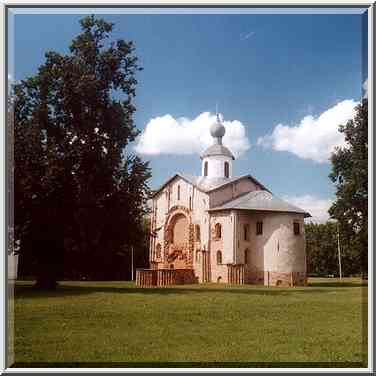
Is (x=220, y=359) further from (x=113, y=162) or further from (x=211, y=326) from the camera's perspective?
(x=113, y=162)

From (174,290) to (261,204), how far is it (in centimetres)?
421

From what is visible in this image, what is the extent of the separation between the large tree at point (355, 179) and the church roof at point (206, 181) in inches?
70.6

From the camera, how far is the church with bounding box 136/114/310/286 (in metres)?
13.8

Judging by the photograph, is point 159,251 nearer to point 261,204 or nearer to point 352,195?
point 261,204

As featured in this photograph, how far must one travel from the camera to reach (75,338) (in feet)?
32.9

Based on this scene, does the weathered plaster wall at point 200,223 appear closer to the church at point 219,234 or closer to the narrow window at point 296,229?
the church at point 219,234

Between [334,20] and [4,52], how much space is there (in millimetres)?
6700

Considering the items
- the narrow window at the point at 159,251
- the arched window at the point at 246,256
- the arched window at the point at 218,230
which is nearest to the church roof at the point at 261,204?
the arched window at the point at 218,230

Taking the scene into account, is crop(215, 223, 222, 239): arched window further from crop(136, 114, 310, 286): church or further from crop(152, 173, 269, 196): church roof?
crop(152, 173, 269, 196): church roof

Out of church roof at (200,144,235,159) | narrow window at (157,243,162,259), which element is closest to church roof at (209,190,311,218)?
church roof at (200,144,235,159)

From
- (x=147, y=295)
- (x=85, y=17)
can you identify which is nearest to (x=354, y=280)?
(x=147, y=295)

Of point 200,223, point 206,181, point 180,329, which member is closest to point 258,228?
point 200,223

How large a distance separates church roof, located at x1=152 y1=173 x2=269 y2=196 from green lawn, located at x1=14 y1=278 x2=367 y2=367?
2937mm

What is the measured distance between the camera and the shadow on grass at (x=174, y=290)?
1225 centimetres
